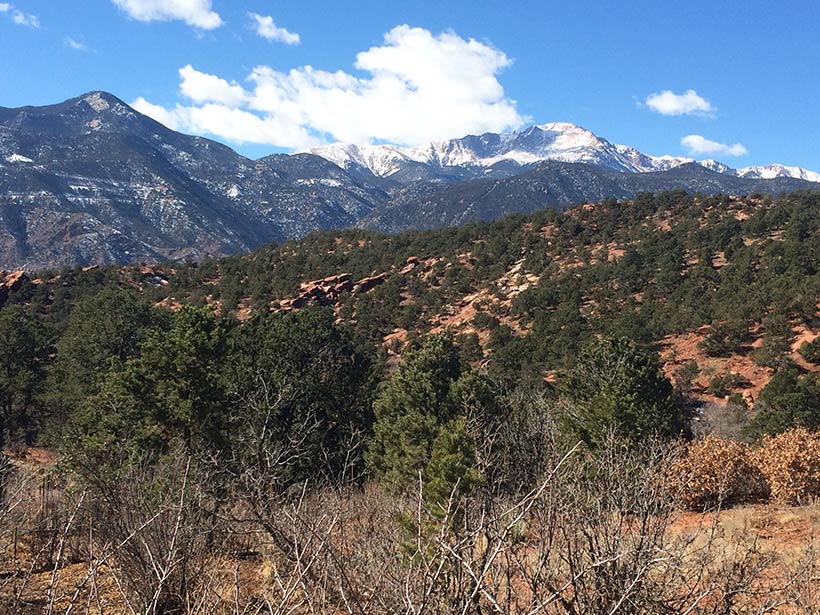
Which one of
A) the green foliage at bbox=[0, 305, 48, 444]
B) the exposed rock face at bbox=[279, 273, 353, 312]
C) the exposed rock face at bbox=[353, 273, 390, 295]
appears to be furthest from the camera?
the exposed rock face at bbox=[353, 273, 390, 295]

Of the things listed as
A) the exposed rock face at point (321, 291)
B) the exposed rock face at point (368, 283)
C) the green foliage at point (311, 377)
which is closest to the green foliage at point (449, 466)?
the green foliage at point (311, 377)

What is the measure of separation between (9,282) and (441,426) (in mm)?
60344

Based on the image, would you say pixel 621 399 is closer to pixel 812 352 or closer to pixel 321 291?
pixel 812 352

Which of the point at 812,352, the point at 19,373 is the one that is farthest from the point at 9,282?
the point at 812,352

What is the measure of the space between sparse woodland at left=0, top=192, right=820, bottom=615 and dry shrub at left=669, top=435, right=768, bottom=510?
8 centimetres

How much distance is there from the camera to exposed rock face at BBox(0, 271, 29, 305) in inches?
2244

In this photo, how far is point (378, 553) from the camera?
712 cm

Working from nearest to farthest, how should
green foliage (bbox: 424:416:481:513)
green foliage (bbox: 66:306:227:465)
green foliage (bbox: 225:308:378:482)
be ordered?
green foliage (bbox: 424:416:481:513) → green foliage (bbox: 66:306:227:465) → green foliage (bbox: 225:308:378:482)

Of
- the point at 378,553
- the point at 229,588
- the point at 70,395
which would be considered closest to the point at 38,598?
the point at 229,588

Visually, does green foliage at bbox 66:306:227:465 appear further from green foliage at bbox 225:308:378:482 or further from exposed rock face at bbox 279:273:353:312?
exposed rock face at bbox 279:273:353:312

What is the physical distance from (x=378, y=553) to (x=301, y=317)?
20.1 m

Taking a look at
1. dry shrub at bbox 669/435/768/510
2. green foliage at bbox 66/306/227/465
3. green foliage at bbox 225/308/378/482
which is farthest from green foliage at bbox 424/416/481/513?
green foliage at bbox 66/306/227/465

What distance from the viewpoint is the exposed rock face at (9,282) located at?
187ft

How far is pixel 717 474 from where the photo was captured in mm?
14750
